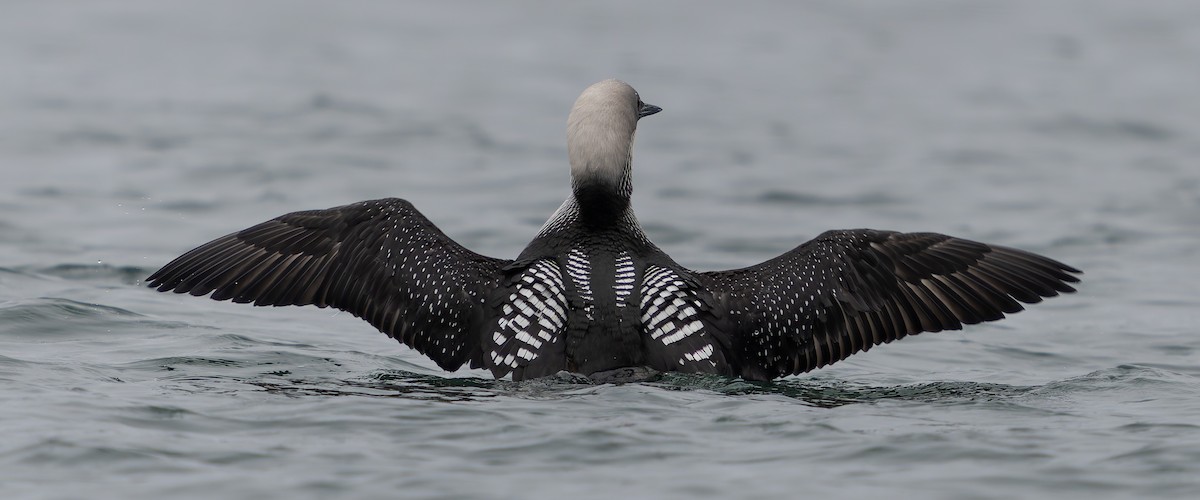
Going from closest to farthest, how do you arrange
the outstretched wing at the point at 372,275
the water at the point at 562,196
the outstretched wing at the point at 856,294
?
the water at the point at 562,196
the outstretched wing at the point at 372,275
the outstretched wing at the point at 856,294

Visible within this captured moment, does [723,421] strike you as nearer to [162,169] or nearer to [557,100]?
[162,169]

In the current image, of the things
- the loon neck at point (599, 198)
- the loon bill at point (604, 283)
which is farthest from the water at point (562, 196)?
the loon neck at point (599, 198)

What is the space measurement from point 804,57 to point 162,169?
29.2 ft

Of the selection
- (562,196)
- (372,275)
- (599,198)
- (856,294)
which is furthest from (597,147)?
(562,196)

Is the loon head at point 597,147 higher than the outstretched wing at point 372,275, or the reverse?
the loon head at point 597,147

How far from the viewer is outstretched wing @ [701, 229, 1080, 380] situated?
7.09 metres

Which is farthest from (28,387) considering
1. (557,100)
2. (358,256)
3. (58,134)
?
(557,100)

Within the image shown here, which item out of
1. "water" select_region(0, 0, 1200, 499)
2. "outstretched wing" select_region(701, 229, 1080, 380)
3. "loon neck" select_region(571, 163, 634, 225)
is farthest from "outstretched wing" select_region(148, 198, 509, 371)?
"outstretched wing" select_region(701, 229, 1080, 380)

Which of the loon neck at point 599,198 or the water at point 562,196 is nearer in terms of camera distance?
the water at point 562,196

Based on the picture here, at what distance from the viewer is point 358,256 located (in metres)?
7.05

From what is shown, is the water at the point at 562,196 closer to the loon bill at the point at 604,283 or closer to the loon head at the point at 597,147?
the loon bill at the point at 604,283

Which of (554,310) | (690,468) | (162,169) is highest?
(162,169)

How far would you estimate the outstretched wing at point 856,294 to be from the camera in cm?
709

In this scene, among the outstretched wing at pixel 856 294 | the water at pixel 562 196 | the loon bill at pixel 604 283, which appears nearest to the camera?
the water at pixel 562 196
